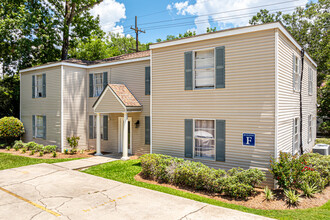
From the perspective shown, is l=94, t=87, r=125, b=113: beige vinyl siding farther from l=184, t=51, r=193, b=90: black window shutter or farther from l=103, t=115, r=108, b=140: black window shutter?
l=184, t=51, r=193, b=90: black window shutter

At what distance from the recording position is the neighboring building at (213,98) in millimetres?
8891

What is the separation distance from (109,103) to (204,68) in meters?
6.07

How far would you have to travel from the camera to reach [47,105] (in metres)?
16.5

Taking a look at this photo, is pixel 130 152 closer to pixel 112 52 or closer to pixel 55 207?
pixel 55 207

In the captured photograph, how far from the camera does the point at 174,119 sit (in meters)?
11.2

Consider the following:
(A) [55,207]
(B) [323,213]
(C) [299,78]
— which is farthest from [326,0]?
(A) [55,207]

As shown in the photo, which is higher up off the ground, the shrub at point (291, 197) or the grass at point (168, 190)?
the shrub at point (291, 197)

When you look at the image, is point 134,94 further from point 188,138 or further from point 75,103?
point 188,138

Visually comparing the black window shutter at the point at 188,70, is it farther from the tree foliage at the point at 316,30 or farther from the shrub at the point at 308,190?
the tree foliage at the point at 316,30

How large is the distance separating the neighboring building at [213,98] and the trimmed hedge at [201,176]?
3.90 ft

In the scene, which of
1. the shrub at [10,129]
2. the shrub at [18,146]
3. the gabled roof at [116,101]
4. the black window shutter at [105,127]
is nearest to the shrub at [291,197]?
the gabled roof at [116,101]

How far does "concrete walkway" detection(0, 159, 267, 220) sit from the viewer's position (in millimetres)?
6180

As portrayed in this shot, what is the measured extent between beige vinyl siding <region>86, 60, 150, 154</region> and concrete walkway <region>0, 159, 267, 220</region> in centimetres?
489

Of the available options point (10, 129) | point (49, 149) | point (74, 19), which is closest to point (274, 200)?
point (49, 149)
